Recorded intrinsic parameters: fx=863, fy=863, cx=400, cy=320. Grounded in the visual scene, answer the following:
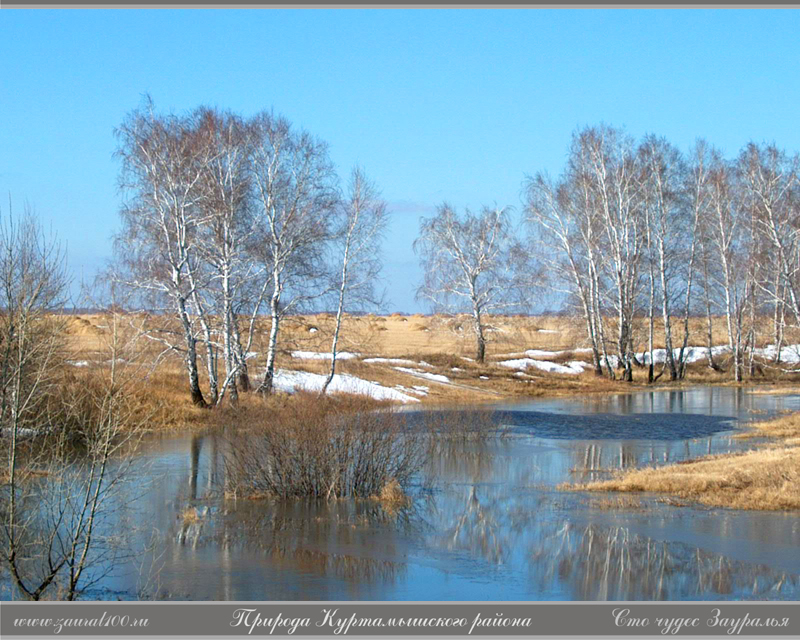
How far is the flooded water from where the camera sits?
32.1ft

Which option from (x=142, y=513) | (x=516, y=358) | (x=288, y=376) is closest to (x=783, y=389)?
(x=516, y=358)

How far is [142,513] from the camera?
1330cm

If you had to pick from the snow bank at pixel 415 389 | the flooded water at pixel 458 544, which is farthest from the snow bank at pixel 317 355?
the flooded water at pixel 458 544

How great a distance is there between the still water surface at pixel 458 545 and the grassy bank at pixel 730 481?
557mm

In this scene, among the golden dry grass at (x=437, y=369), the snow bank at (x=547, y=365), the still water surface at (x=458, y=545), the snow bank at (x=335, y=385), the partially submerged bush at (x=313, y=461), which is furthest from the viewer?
the snow bank at (x=547, y=365)

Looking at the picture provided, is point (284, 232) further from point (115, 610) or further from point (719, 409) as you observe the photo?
point (115, 610)

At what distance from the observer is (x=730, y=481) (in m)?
14.9

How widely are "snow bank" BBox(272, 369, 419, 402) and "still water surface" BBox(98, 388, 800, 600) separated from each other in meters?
11.9

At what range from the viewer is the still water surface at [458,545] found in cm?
978

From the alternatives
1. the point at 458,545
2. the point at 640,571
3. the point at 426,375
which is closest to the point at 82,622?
the point at 458,545

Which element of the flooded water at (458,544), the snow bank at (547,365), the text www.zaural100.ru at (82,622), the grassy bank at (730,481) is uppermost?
the snow bank at (547,365)

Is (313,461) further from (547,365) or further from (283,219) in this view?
(547,365)

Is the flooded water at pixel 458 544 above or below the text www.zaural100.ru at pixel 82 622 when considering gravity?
below

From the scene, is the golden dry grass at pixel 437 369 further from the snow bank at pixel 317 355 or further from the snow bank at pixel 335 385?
the snow bank at pixel 335 385
